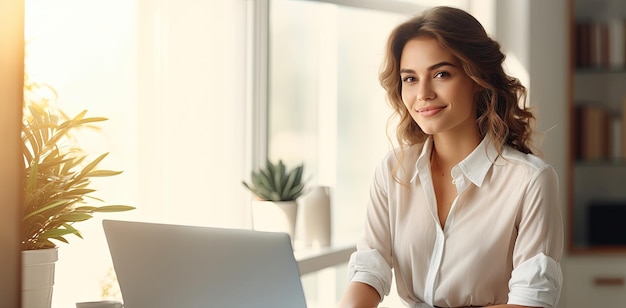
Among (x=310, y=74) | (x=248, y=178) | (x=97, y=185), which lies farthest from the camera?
(x=310, y=74)

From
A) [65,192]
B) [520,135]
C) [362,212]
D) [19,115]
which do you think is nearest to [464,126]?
[520,135]

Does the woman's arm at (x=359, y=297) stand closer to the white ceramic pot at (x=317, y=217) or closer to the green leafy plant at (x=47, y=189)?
the green leafy plant at (x=47, y=189)

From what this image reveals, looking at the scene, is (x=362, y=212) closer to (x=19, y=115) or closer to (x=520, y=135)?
(x=520, y=135)

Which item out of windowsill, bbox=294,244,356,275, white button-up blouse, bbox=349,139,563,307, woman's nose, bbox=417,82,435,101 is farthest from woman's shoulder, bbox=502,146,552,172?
windowsill, bbox=294,244,356,275

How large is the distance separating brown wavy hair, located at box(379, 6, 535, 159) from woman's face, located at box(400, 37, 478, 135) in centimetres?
2

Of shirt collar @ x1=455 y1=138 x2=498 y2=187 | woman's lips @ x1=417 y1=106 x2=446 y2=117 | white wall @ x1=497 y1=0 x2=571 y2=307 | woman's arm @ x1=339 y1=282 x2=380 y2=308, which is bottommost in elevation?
woman's arm @ x1=339 y1=282 x2=380 y2=308

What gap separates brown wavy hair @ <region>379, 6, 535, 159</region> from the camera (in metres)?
1.99

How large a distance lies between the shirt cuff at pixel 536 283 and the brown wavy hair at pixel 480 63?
0.32 meters

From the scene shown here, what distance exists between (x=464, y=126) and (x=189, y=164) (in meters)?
0.98

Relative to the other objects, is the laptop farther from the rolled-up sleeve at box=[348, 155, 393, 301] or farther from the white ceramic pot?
the white ceramic pot

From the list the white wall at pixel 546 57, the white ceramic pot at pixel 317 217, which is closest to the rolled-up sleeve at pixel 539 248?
the white ceramic pot at pixel 317 217

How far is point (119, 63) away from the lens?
2.38 m

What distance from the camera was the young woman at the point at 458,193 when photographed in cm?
195

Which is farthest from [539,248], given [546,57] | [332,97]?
[546,57]
